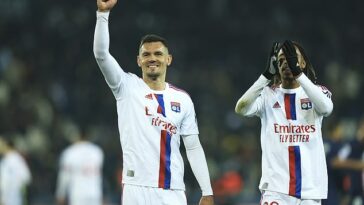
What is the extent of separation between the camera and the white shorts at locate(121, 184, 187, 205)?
7.25 meters

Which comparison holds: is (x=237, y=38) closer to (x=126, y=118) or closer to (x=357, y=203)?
(x=357, y=203)

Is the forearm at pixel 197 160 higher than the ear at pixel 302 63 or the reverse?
the reverse

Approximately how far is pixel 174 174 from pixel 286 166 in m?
0.86

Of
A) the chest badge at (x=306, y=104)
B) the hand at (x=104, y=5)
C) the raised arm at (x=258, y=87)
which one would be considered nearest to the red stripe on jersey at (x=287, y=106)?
the chest badge at (x=306, y=104)

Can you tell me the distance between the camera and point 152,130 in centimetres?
736

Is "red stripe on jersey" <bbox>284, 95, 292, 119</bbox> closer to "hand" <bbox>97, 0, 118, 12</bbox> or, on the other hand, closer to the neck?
the neck

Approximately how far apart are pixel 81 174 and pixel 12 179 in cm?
115

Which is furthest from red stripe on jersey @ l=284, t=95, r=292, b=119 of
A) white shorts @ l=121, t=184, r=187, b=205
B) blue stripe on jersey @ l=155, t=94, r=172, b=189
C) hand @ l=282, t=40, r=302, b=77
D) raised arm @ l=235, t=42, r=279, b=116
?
white shorts @ l=121, t=184, r=187, b=205

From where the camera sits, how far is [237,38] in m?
22.8

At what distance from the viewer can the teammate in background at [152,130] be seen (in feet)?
23.9

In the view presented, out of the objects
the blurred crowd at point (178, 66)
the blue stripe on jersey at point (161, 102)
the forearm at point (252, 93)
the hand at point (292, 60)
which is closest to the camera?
the hand at point (292, 60)

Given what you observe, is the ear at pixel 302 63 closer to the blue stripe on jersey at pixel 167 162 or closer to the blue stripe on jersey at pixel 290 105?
the blue stripe on jersey at pixel 290 105

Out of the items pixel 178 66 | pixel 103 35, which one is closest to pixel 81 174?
pixel 178 66

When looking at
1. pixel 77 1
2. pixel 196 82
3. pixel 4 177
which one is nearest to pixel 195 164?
pixel 4 177
